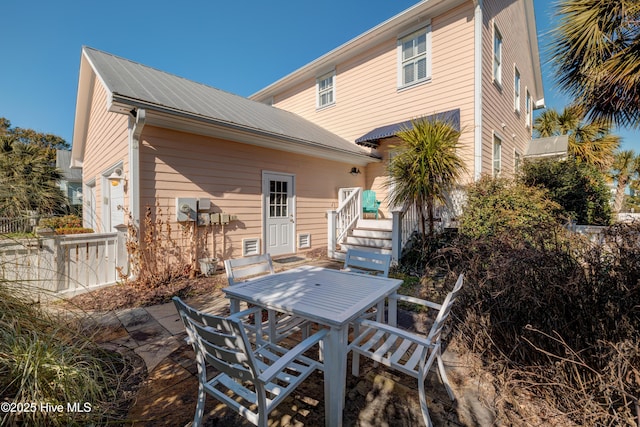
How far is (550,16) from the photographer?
4.82m

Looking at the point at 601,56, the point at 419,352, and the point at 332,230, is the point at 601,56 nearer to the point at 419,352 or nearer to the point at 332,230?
the point at 419,352

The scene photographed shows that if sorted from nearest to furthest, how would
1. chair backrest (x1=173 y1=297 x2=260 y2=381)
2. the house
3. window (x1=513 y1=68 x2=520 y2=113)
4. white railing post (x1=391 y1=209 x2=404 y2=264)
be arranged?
chair backrest (x1=173 y1=297 x2=260 y2=381) → the house → white railing post (x1=391 y1=209 x2=404 y2=264) → window (x1=513 y1=68 x2=520 y2=113)

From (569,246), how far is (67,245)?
22.1 feet

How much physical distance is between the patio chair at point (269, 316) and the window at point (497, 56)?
352 inches

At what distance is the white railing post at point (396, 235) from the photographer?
6273 millimetres

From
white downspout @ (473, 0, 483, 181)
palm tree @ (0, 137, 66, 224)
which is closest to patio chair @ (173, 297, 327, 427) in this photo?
palm tree @ (0, 137, 66, 224)

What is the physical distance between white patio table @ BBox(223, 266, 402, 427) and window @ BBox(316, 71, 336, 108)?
9.06m

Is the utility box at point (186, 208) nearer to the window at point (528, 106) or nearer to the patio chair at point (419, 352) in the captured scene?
the patio chair at point (419, 352)

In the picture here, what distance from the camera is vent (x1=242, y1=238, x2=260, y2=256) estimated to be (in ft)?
22.1

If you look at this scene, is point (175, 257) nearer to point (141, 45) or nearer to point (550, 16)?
point (550, 16)

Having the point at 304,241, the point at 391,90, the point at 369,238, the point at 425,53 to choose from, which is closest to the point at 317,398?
the point at 369,238

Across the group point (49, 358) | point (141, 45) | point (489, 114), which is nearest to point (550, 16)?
point (489, 114)

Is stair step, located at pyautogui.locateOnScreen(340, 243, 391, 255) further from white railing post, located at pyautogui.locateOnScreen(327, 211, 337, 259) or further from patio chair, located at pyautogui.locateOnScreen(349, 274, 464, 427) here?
patio chair, located at pyautogui.locateOnScreen(349, 274, 464, 427)

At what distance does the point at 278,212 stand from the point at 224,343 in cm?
610
